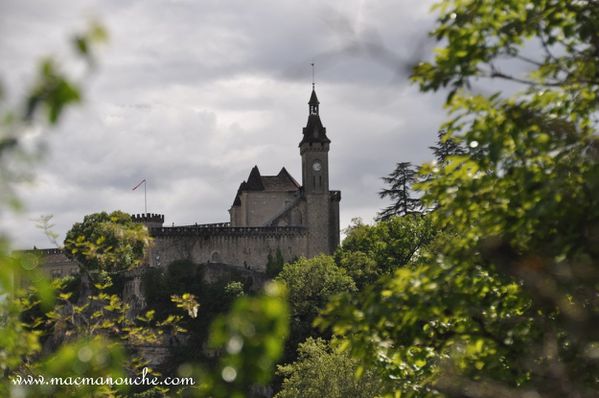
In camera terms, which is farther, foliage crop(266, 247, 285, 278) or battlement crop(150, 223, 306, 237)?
battlement crop(150, 223, 306, 237)

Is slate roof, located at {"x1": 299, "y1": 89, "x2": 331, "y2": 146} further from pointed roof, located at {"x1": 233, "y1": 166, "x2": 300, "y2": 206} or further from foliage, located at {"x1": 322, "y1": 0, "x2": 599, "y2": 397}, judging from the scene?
foliage, located at {"x1": 322, "y1": 0, "x2": 599, "y2": 397}

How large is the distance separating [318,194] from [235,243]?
8.22 m

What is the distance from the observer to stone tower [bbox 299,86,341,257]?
84.2m

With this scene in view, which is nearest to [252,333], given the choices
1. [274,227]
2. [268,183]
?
[274,227]

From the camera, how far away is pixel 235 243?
8300 centimetres

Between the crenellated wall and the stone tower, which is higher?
the stone tower

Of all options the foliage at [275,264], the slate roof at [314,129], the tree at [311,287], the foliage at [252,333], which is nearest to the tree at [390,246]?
the tree at [311,287]

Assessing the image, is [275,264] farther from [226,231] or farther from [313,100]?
[313,100]

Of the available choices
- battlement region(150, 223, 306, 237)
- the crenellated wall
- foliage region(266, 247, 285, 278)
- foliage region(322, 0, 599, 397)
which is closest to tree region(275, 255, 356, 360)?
foliage region(266, 247, 285, 278)

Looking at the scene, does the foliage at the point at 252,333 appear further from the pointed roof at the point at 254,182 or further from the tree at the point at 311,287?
the pointed roof at the point at 254,182

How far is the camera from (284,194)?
299ft

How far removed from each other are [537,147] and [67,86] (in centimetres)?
557

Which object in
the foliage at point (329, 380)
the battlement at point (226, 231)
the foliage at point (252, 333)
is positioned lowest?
the foliage at point (329, 380)

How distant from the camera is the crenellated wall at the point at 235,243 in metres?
82.2
